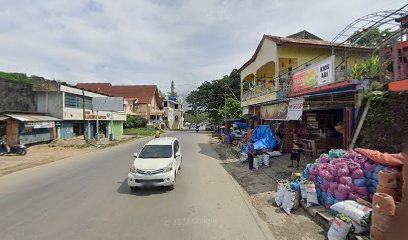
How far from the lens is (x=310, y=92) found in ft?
35.9

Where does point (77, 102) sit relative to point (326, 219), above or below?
above

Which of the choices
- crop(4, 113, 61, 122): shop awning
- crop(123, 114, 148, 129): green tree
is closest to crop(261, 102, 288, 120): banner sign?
crop(4, 113, 61, 122): shop awning

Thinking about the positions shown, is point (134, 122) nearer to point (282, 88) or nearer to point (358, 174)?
point (282, 88)

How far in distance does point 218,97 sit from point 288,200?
152 ft

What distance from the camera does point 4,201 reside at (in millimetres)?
7812

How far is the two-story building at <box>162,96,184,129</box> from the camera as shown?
76488 mm

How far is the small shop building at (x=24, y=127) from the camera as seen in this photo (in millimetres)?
19797

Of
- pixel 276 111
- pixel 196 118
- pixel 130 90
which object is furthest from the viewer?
pixel 196 118

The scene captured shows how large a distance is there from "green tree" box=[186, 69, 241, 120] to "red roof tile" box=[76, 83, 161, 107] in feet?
33.8

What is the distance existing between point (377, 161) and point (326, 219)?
171cm

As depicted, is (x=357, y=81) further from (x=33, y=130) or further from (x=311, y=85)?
(x=33, y=130)

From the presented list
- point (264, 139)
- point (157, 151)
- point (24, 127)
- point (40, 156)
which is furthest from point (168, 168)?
point (24, 127)

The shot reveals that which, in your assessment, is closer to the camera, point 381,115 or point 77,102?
point 381,115

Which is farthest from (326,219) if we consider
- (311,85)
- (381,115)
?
(311,85)
